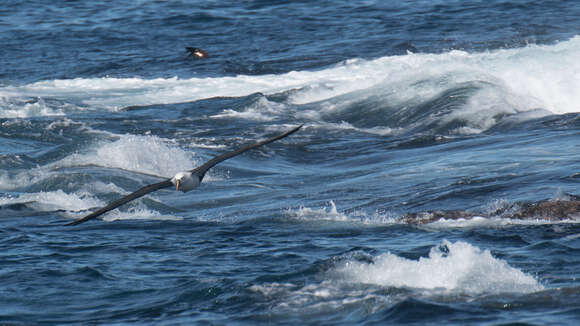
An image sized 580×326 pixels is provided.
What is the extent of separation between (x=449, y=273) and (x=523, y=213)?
7.86 feet

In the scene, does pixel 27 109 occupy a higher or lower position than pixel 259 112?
lower

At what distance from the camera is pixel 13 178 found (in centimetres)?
1507

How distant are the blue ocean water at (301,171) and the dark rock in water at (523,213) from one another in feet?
0.31

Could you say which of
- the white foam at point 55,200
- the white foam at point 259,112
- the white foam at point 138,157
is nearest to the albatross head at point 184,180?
the white foam at point 55,200

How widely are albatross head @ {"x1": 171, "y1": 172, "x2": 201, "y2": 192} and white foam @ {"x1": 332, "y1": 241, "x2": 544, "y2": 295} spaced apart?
6.46 feet

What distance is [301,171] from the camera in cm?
1527

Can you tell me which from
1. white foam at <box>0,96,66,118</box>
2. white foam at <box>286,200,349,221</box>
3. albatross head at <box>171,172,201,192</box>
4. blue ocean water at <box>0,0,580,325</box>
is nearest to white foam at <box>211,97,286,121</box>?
blue ocean water at <box>0,0,580,325</box>

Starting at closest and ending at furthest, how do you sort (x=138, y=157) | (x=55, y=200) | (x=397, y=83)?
(x=55, y=200) → (x=138, y=157) → (x=397, y=83)

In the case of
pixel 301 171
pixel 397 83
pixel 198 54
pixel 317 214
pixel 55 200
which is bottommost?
pixel 198 54

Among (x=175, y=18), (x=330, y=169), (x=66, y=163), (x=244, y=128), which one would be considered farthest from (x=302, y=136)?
(x=175, y=18)

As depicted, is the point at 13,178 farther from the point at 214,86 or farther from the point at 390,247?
the point at 214,86

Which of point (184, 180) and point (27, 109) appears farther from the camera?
point (27, 109)

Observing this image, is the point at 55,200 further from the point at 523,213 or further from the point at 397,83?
the point at 397,83

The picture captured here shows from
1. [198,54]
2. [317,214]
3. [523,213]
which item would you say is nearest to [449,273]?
[523,213]
